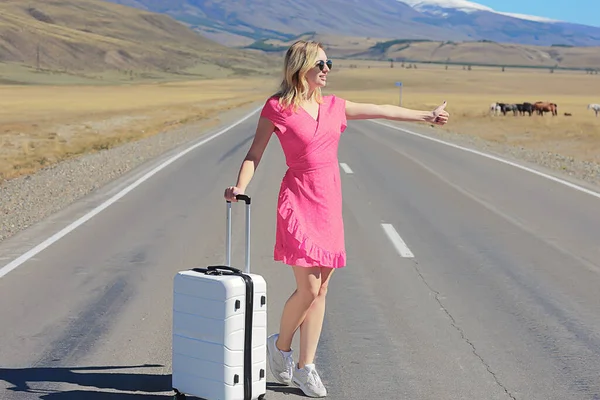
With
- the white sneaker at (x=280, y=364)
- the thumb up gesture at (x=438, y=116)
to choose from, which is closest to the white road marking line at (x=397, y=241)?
the thumb up gesture at (x=438, y=116)

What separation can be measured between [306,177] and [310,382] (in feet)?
3.81

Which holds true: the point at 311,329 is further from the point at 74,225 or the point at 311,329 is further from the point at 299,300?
the point at 74,225

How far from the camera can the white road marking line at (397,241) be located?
10.3 metres

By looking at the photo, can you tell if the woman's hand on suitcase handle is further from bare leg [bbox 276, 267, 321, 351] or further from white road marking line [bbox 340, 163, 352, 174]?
white road marking line [bbox 340, 163, 352, 174]

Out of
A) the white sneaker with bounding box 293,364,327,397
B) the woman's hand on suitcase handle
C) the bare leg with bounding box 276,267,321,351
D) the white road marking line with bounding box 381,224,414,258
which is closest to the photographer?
the woman's hand on suitcase handle

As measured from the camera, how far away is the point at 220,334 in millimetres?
4910

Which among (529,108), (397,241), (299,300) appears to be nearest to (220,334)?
(299,300)

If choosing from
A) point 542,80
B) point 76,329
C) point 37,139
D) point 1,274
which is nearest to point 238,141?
point 37,139

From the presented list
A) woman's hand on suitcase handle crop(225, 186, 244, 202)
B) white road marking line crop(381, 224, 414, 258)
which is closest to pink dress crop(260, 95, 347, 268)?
woman's hand on suitcase handle crop(225, 186, 244, 202)

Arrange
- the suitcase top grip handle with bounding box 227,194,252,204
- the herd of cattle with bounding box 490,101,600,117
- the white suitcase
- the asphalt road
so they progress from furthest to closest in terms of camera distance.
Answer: the herd of cattle with bounding box 490,101,600,117 → the asphalt road → the suitcase top grip handle with bounding box 227,194,252,204 → the white suitcase

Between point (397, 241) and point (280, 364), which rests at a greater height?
point (280, 364)

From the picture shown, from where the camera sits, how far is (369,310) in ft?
25.2

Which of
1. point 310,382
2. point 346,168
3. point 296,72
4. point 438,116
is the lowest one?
point 346,168

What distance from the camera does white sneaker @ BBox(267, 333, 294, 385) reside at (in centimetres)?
571
